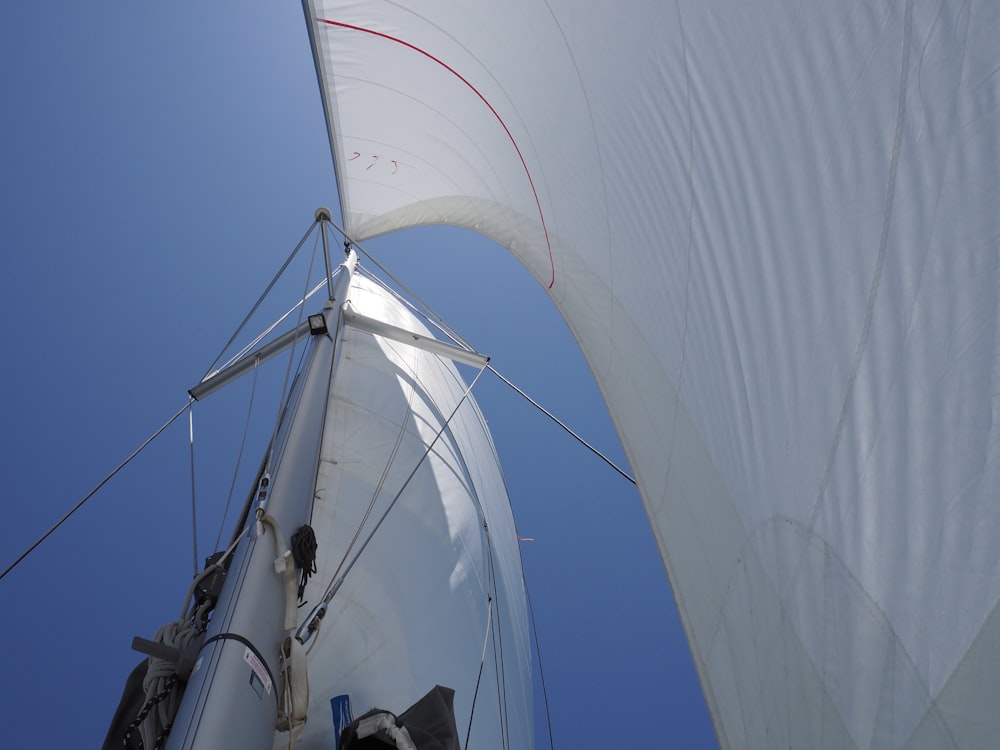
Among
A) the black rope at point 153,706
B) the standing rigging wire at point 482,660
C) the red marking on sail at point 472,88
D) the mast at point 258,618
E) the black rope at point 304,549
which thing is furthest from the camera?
the red marking on sail at point 472,88

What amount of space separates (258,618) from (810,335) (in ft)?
3.69

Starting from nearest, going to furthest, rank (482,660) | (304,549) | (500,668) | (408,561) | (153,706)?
(153,706)
(304,549)
(408,561)
(482,660)
(500,668)

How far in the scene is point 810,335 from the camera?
0.86 m

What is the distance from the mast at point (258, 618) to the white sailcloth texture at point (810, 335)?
0.80 metres

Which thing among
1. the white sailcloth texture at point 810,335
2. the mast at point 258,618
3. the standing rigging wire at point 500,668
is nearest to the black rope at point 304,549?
the mast at point 258,618

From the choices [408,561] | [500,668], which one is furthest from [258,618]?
[500,668]

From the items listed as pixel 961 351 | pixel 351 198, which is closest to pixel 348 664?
pixel 961 351

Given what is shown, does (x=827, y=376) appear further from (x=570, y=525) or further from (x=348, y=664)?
(x=570, y=525)

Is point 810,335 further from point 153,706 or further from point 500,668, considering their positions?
point 500,668

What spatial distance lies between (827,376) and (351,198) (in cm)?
330

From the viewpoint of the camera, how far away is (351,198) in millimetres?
3715

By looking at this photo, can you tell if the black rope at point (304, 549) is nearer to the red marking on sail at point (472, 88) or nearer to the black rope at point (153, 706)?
the black rope at point (153, 706)

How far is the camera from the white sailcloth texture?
0.62 m

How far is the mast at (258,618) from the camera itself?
1.09 m
